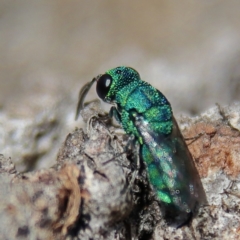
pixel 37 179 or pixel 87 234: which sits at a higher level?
pixel 37 179

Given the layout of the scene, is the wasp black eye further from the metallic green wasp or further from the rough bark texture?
the rough bark texture

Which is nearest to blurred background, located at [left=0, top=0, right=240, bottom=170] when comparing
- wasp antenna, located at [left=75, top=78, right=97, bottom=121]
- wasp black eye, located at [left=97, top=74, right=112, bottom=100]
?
wasp antenna, located at [left=75, top=78, right=97, bottom=121]

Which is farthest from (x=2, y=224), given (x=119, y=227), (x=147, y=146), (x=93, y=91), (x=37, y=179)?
(x=93, y=91)

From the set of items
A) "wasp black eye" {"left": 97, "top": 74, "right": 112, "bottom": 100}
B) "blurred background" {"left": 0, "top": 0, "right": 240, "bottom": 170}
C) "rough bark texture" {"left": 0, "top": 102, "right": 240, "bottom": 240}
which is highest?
"blurred background" {"left": 0, "top": 0, "right": 240, "bottom": 170}

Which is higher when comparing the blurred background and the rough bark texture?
the blurred background

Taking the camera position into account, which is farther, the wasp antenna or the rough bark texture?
the wasp antenna

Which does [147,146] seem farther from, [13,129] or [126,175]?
[13,129]

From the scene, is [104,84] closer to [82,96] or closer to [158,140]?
[82,96]
